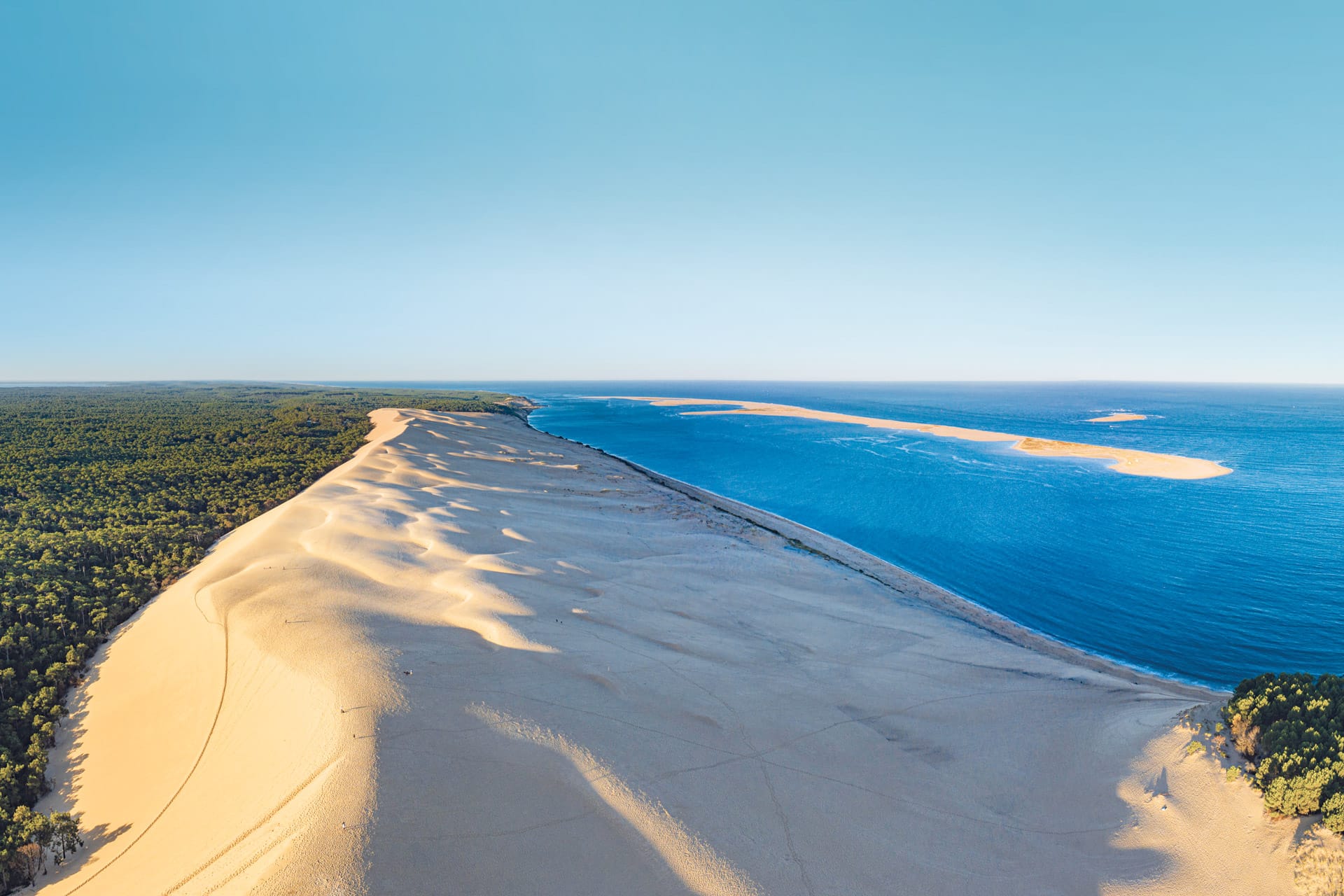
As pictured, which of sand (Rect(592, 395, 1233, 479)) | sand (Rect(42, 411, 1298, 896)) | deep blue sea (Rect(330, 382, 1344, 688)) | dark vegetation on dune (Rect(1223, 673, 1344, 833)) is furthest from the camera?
sand (Rect(592, 395, 1233, 479))

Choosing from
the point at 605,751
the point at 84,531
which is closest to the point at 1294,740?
the point at 605,751

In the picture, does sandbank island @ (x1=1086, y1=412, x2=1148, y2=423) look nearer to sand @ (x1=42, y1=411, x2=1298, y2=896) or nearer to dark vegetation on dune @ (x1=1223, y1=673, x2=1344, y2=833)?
sand @ (x1=42, y1=411, x2=1298, y2=896)

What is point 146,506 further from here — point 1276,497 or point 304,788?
point 1276,497

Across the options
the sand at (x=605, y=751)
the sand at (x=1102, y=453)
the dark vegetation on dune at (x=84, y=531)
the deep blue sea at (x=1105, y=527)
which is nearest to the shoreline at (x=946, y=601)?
the sand at (x=605, y=751)

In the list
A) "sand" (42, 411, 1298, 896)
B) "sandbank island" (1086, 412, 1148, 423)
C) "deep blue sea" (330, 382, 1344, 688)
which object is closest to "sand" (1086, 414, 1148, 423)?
"sandbank island" (1086, 412, 1148, 423)

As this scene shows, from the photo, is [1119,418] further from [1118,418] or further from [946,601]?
[946,601]

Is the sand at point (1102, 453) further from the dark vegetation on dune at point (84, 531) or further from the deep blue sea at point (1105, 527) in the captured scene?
the dark vegetation on dune at point (84, 531)

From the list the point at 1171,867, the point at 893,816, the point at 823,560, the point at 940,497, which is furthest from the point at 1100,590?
the point at 893,816
